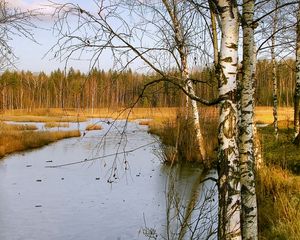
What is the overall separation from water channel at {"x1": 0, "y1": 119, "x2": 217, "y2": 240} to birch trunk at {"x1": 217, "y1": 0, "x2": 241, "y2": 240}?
3.62ft

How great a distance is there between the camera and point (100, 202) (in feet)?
32.0

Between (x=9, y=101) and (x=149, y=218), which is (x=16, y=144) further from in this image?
(x=9, y=101)

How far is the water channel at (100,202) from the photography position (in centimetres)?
730

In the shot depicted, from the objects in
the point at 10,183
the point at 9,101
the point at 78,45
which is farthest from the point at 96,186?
the point at 9,101

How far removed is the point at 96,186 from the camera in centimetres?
1148

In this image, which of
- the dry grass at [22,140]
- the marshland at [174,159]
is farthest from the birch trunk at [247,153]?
the dry grass at [22,140]

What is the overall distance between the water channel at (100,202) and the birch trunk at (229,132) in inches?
43.4

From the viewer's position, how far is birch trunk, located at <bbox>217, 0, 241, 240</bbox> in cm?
337

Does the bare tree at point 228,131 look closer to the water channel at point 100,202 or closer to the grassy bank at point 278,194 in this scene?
the grassy bank at point 278,194

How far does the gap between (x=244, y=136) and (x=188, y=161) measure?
35.7ft

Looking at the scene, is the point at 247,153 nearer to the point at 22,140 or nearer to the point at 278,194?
the point at 278,194

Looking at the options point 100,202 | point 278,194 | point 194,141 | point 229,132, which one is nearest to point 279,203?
point 278,194

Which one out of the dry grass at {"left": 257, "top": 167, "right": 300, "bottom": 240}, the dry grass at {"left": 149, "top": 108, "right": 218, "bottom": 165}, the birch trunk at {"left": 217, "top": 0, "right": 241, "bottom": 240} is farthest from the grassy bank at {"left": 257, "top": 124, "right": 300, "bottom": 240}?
the dry grass at {"left": 149, "top": 108, "right": 218, "bottom": 165}

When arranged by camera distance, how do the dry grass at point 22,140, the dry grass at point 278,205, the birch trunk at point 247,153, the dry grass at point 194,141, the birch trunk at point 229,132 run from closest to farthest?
the birch trunk at point 229,132 → the birch trunk at point 247,153 → the dry grass at point 278,205 → the dry grass at point 194,141 → the dry grass at point 22,140
